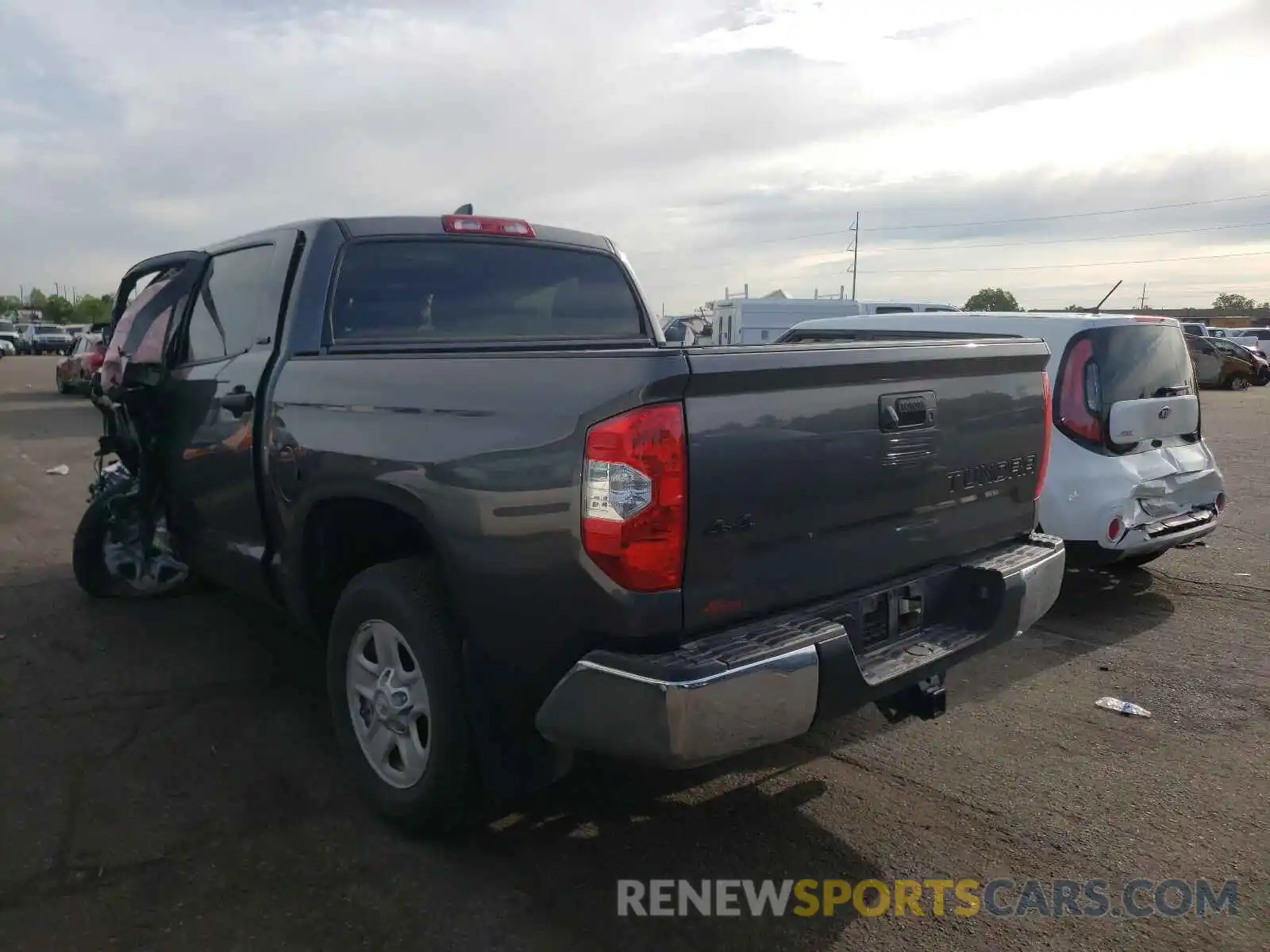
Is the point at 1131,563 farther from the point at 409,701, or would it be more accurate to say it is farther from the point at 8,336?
the point at 8,336

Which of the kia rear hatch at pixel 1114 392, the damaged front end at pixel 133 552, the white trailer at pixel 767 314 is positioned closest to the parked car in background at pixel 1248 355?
the white trailer at pixel 767 314

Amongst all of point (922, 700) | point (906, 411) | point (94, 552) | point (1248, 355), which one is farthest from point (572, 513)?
point (1248, 355)

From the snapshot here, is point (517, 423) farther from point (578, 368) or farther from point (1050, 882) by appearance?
point (1050, 882)

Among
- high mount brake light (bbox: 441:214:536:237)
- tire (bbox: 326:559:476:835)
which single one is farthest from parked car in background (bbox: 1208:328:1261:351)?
tire (bbox: 326:559:476:835)

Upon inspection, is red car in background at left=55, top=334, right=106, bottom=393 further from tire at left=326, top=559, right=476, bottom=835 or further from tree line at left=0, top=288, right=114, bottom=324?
tree line at left=0, top=288, right=114, bottom=324

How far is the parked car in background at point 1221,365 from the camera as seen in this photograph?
2850 centimetres

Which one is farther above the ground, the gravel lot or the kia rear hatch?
the kia rear hatch

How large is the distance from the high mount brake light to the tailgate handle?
7.25 ft

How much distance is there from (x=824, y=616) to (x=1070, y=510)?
3247 mm

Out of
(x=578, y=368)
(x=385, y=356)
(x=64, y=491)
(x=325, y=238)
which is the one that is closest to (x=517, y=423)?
(x=578, y=368)

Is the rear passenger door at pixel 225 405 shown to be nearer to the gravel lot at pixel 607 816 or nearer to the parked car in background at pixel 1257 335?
the gravel lot at pixel 607 816

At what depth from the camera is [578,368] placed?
261 centimetres

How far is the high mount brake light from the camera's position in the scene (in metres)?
4.39

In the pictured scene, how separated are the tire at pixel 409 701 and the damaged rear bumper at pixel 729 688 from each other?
0.38 meters
